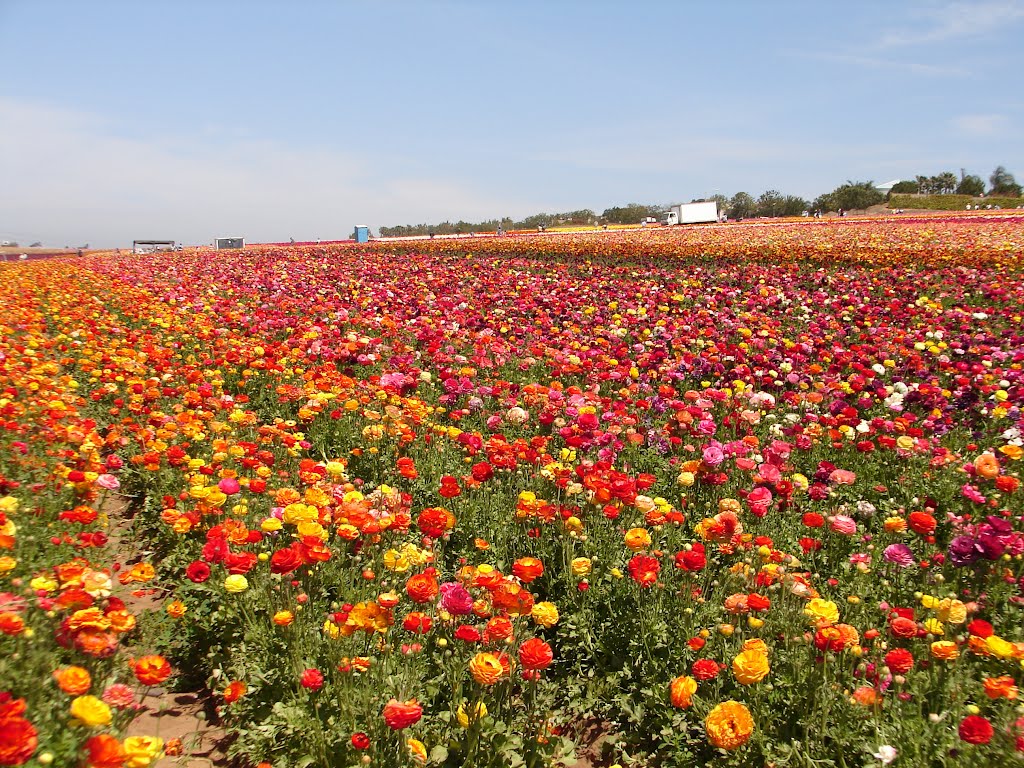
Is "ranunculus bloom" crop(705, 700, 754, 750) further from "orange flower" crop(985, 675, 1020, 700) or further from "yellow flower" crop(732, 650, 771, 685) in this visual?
"orange flower" crop(985, 675, 1020, 700)

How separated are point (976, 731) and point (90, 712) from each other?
98.0 inches

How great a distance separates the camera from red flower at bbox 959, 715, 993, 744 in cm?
183

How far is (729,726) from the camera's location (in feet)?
6.62

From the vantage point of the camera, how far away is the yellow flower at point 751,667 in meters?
2.10

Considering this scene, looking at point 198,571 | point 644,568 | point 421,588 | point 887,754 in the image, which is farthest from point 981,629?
point 198,571

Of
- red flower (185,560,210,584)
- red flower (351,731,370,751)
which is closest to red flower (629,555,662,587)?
red flower (351,731,370,751)

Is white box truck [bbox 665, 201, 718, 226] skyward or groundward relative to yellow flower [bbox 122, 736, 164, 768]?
skyward

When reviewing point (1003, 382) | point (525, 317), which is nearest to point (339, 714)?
point (1003, 382)

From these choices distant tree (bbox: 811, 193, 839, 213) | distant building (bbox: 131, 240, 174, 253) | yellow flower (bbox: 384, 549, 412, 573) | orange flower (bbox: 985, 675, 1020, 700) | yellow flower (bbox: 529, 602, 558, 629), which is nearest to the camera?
orange flower (bbox: 985, 675, 1020, 700)

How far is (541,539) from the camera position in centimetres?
371

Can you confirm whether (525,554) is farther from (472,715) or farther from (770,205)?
(770,205)

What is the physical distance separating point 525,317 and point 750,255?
954 cm

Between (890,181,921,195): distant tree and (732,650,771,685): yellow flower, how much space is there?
3089 inches

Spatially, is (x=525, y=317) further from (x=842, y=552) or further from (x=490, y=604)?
(x=490, y=604)
